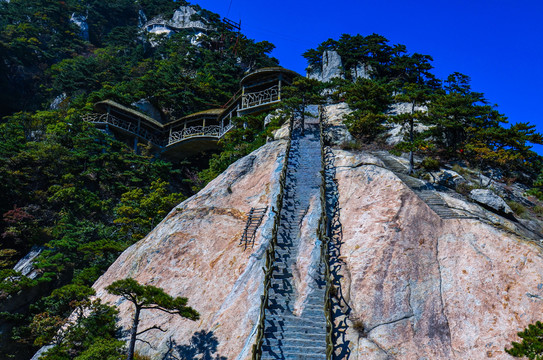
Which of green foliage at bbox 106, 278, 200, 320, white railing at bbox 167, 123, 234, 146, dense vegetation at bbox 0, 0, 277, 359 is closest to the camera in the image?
green foliage at bbox 106, 278, 200, 320

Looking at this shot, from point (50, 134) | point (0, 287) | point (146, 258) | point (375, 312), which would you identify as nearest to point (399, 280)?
point (375, 312)

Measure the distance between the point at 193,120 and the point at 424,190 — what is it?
27.2m

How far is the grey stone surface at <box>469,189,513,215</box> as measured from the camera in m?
14.0

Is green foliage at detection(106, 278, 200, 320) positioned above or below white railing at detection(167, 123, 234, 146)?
below

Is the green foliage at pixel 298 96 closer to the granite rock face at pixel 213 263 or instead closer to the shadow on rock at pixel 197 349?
the granite rock face at pixel 213 263

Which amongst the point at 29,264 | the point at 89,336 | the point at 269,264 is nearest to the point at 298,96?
the point at 269,264

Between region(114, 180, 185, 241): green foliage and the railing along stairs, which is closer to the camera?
the railing along stairs

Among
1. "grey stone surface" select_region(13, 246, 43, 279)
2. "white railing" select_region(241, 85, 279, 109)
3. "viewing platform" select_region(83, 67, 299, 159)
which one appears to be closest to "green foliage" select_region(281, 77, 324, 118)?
"viewing platform" select_region(83, 67, 299, 159)

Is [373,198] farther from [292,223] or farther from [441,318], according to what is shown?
[441,318]

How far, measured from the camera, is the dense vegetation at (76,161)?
19016 mm

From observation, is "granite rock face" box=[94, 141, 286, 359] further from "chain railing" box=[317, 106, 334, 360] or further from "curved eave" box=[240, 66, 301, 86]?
"curved eave" box=[240, 66, 301, 86]

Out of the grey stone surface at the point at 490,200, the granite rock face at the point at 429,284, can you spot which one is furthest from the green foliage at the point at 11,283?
the grey stone surface at the point at 490,200

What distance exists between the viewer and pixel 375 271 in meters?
11.5

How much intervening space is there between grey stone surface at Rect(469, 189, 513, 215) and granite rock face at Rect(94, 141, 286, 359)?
8817mm
